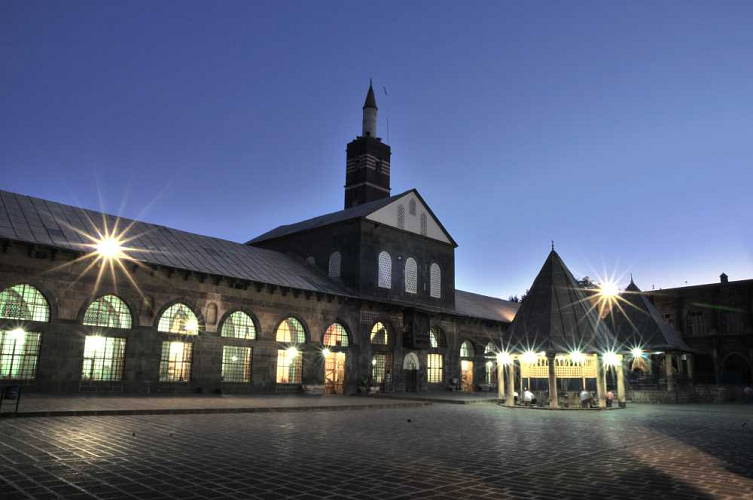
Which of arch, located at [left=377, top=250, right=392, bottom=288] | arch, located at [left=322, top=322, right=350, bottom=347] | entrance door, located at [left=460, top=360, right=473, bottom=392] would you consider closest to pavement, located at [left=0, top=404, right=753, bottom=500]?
arch, located at [left=322, top=322, right=350, bottom=347]

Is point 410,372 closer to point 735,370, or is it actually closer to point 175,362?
point 175,362

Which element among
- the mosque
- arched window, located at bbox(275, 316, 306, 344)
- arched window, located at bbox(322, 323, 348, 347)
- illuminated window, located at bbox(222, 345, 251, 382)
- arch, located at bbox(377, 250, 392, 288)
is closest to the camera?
the mosque

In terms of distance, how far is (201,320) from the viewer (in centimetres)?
2738

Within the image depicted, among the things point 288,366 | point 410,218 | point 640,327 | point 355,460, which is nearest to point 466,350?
point 410,218

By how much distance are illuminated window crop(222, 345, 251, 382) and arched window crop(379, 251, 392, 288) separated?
11392 mm

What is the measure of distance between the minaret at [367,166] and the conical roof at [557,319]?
23.9 meters

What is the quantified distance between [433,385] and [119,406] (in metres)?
25.6

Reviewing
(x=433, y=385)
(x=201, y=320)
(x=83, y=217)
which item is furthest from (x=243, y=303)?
(x=433, y=385)

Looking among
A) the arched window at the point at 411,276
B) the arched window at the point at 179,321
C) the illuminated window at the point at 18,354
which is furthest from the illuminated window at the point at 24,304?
the arched window at the point at 411,276

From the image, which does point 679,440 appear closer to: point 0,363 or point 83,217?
point 0,363

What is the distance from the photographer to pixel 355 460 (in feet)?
30.1

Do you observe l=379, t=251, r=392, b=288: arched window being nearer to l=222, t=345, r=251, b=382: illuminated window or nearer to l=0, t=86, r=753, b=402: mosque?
l=0, t=86, r=753, b=402: mosque

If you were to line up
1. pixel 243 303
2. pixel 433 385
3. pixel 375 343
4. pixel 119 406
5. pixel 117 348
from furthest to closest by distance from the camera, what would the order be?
pixel 433 385, pixel 375 343, pixel 243 303, pixel 117 348, pixel 119 406

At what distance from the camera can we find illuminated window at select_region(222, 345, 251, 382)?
28.2 m
